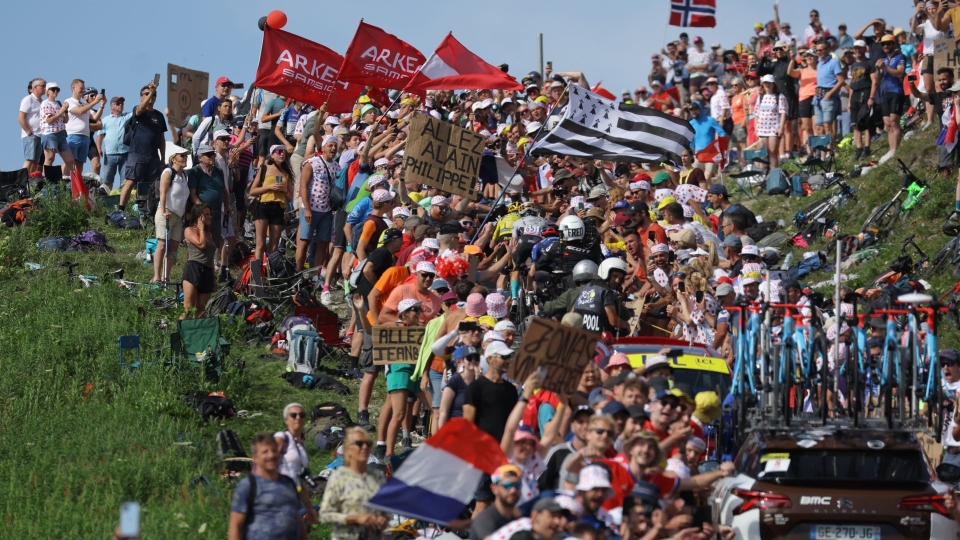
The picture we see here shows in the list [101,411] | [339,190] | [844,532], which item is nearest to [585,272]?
[844,532]

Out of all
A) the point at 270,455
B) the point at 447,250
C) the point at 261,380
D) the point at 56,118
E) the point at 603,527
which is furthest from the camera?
the point at 56,118

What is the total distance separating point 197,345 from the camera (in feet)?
69.2

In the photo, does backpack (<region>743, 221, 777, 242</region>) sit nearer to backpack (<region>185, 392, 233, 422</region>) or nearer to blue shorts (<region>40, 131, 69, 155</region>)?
backpack (<region>185, 392, 233, 422</region>)

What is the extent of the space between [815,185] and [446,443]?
18848 millimetres

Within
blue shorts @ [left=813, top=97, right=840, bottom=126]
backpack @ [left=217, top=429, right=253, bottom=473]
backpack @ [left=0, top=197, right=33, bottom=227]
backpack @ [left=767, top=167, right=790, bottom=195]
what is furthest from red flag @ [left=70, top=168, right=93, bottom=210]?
blue shorts @ [left=813, top=97, right=840, bottom=126]

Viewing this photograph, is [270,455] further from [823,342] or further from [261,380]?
[261,380]

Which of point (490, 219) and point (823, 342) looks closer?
point (823, 342)

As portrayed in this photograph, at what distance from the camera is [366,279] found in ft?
66.3

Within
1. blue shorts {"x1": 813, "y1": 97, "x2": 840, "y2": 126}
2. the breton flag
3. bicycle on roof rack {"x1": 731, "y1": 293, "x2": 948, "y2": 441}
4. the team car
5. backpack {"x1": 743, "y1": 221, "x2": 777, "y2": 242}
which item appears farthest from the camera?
blue shorts {"x1": 813, "y1": 97, "x2": 840, "y2": 126}

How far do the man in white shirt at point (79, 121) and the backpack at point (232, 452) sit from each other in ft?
42.0

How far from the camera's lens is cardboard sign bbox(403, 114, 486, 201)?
21906 mm

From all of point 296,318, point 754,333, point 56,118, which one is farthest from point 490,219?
point 56,118

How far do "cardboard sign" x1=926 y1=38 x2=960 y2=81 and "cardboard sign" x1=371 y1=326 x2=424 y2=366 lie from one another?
1135 centimetres

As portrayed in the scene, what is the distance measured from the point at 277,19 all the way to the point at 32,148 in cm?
609
